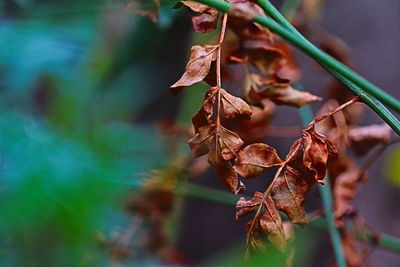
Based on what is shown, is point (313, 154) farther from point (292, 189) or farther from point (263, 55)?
point (263, 55)

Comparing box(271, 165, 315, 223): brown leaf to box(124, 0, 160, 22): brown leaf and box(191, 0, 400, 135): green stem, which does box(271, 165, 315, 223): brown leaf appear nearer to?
box(191, 0, 400, 135): green stem

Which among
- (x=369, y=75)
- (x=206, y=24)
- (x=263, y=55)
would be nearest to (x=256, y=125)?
(x=263, y=55)

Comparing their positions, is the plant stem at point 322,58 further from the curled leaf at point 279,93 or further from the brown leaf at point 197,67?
the curled leaf at point 279,93

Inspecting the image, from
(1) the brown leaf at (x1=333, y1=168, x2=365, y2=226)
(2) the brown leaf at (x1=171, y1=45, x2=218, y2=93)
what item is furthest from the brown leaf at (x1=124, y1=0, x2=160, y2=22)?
(1) the brown leaf at (x1=333, y1=168, x2=365, y2=226)

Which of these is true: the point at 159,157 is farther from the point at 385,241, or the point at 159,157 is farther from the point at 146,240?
the point at 385,241

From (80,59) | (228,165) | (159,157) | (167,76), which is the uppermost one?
(228,165)

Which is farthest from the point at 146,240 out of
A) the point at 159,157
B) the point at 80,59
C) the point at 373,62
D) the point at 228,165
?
the point at 373,62

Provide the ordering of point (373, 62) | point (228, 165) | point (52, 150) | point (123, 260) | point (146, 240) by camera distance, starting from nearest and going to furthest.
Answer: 1. point (228, 165)
2. point (52, 150)
3. point (123, 260)
4. point (146, 240)
5. point (373, 62)
